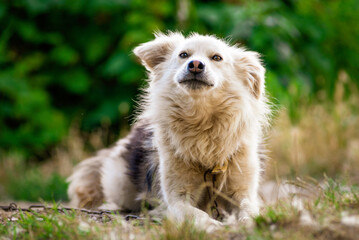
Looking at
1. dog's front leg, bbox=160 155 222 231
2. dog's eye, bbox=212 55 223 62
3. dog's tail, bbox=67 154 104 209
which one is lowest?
dog's tail, bbox=67 154 104 209

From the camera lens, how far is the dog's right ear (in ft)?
15.1

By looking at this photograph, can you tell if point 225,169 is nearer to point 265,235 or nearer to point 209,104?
point 209,104

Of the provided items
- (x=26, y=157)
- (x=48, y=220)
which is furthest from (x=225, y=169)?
(x=26, y=157)

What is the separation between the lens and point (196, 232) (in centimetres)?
290

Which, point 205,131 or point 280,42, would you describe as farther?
point 280,42

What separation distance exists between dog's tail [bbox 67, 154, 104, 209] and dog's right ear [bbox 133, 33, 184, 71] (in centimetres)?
169

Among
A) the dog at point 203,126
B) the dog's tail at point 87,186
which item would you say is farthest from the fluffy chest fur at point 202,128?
the dog's tail at point 87,186

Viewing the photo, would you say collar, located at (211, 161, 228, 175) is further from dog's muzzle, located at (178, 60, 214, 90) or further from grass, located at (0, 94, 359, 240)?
dog's muzzle, located at (178, 60, 214, 90)

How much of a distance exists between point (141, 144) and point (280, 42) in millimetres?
4351

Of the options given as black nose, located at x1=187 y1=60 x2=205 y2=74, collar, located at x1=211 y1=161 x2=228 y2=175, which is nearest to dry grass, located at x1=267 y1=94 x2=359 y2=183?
collar, located at x1=211 y1=161 x2=228 y2=175

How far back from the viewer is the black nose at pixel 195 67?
3938mm

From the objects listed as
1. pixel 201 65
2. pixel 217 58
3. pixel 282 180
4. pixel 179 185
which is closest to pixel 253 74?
pixel 217 58

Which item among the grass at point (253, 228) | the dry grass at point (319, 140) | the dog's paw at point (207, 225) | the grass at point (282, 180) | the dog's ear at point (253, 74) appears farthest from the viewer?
the dry grass at point (319, 140)

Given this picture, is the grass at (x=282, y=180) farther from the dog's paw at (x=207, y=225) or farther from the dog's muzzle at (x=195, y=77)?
the dog's muzzle at (x=195, y=77)
